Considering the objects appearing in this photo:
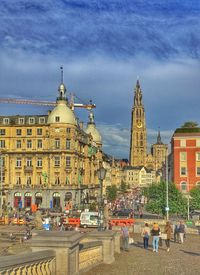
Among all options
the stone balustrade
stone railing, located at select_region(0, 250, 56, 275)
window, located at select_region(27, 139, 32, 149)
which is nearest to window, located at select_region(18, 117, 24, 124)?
window, located at select_region(27, 139, 32, 149)

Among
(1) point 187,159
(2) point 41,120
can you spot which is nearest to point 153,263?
(1) point 187,159

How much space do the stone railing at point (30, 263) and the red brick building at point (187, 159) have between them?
7363cm

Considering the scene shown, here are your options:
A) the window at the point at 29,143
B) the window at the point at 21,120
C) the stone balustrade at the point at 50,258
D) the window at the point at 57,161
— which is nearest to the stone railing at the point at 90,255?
the stone balustrade at the point at 50,258

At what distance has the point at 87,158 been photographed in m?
108

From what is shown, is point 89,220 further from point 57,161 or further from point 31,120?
point 31,120

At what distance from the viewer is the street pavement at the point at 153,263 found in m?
17.6

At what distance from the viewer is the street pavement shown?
57.8 ft

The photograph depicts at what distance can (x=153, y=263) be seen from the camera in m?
20.2

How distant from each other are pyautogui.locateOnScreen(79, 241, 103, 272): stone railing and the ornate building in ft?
234

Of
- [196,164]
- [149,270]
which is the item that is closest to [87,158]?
[196,164]

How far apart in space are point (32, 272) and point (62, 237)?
1774 mm

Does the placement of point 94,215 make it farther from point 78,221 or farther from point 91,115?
point 91,115

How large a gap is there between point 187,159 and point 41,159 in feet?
90.1

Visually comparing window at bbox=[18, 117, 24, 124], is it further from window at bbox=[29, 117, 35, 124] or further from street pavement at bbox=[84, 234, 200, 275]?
street pavement at bbox=[84, 234, 200, 275]
